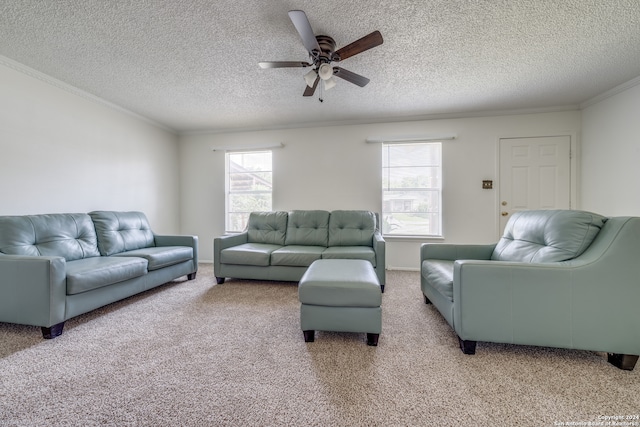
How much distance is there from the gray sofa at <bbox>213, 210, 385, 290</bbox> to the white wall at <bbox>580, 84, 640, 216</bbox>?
2.81m

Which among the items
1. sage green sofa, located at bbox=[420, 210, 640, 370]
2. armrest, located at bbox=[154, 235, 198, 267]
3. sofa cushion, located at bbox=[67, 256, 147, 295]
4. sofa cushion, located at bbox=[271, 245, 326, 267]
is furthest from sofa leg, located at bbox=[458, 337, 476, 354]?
armrest, located at bbox=[154, 235, 198, 267]

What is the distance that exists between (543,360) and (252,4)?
301cm

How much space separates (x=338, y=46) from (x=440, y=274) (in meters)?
2.13

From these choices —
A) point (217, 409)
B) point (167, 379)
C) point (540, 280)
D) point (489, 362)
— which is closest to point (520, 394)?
point (489, 362)

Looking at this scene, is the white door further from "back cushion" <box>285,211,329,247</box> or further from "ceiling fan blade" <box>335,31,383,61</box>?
"ceiling fan blade" <box>335,31,383,61</box>

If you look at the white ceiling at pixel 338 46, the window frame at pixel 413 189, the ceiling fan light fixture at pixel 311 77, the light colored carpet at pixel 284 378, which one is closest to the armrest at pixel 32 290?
the light colored carpet at pixel 284 378

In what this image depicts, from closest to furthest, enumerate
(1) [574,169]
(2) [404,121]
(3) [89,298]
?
1. (3) [89,298]
2. (1) [574,169]
3. (2) [404,121]

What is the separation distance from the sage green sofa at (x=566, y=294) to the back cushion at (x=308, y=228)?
2043mm

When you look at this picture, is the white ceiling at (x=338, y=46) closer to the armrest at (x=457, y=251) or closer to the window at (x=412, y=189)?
the window at (x=412, y=189)

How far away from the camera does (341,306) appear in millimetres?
1709

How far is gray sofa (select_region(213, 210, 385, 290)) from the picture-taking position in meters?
2.99

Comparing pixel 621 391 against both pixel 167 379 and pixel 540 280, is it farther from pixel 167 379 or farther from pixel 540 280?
pixel 167 379

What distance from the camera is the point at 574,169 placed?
348cm

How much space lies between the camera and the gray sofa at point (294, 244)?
299 centimetres
